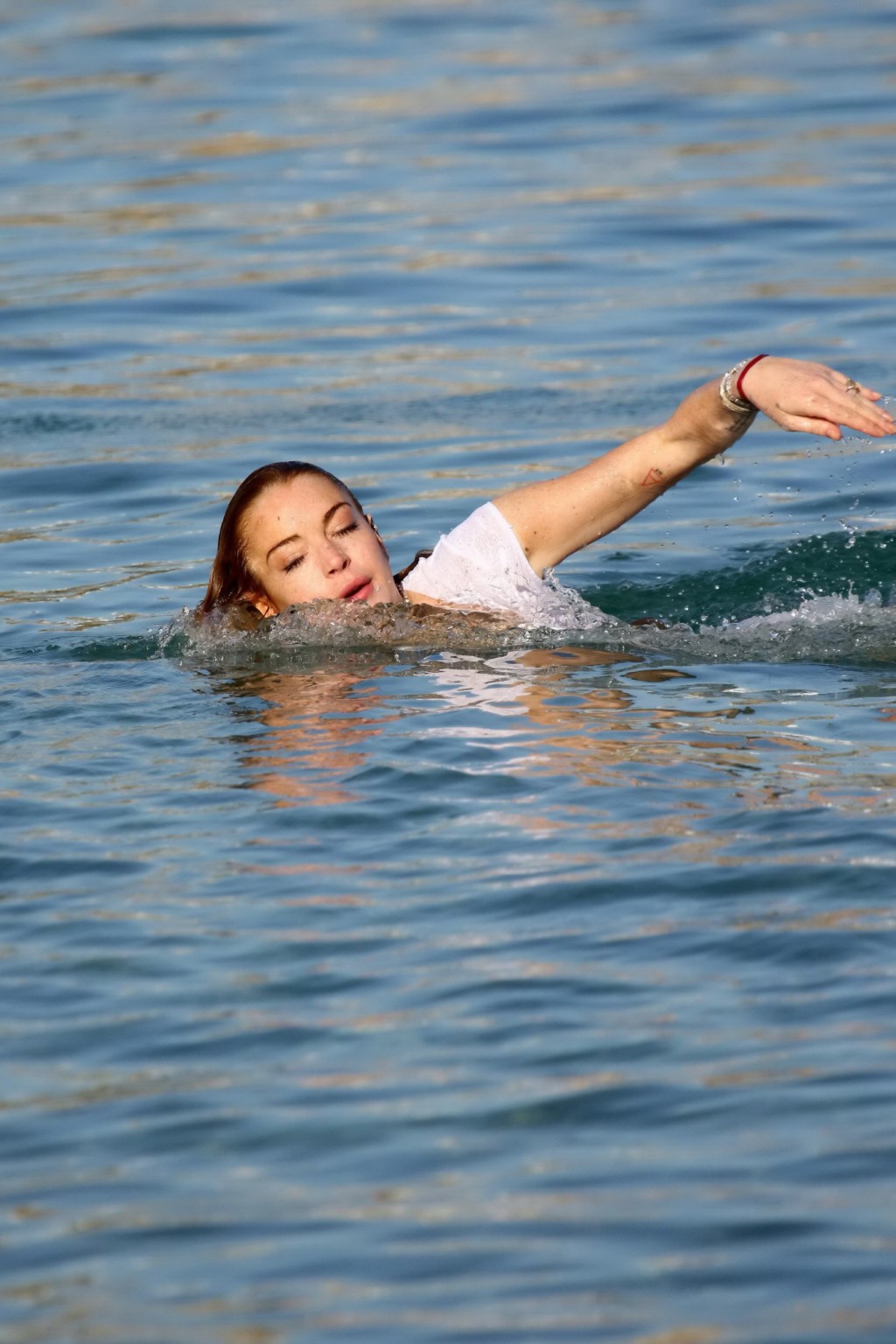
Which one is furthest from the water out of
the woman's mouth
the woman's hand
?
the woman's hand

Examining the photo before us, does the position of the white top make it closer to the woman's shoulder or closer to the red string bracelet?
the woman's shoulder

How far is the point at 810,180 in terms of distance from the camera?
15.7 meters

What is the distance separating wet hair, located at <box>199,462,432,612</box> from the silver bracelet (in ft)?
4.10

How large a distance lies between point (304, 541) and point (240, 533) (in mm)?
231

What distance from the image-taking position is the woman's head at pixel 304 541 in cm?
701

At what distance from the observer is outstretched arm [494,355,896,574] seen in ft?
20.1

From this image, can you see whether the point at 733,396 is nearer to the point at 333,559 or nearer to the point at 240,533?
the point at 333,559

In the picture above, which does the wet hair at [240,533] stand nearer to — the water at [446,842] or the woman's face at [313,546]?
the woman's face at [313,546]

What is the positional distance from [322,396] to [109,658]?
452 cm

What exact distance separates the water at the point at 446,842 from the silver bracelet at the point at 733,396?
0.82 meters

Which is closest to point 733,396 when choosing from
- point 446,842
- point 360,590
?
point 360,590

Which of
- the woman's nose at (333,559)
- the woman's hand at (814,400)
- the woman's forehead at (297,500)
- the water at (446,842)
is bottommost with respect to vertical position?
the water at (446,842)

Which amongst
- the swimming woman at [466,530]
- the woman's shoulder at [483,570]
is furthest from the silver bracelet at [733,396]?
the woman's shoulder at [483,570]

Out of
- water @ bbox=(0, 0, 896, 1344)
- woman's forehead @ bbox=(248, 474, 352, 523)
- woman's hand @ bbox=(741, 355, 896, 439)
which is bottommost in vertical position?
water @ bbox=(0, 0, 896, 1344)
